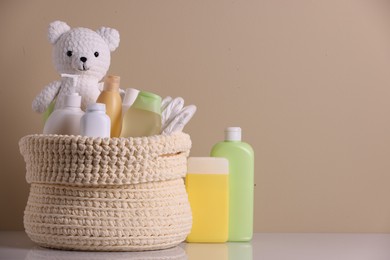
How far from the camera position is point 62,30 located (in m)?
1.24

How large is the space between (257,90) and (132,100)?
317 mm

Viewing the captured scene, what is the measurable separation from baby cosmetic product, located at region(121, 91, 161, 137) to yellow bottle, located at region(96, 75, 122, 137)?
0.03 m

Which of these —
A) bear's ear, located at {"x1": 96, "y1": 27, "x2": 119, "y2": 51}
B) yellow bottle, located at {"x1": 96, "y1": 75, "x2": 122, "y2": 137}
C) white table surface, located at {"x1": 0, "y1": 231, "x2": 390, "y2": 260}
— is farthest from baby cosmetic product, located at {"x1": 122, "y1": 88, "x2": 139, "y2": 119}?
white table surface, located at {"x1": 0, "y1": 231, "x2": 390, "y2": 260}

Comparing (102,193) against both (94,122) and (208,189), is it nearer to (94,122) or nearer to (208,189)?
Result: (94,122)

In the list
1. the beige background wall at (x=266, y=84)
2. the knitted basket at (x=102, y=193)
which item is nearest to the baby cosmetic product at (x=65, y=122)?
the knitted basket at (x=102, y=193)

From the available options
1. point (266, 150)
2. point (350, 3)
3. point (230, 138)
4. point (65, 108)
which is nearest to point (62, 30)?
point (65, 108)

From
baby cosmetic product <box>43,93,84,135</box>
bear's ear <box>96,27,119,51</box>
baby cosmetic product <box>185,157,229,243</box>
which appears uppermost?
bear's ear <box>96,27,119,51</box>

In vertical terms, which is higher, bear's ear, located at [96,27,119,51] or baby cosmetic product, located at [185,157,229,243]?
bear's ear, located at [96,27,119,51]

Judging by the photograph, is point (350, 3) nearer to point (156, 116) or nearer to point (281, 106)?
point (281, 106)

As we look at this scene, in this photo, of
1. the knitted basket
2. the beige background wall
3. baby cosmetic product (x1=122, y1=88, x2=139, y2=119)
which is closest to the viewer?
the knitted basket

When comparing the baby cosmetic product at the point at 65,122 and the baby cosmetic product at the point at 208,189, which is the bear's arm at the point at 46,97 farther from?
the baby cosmetic product at the point at 208,189

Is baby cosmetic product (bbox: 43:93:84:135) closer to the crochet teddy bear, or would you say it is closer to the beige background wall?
the crochet teddy bear

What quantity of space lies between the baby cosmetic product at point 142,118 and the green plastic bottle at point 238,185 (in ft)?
0.55

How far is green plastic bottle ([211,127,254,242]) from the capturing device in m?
1.23
